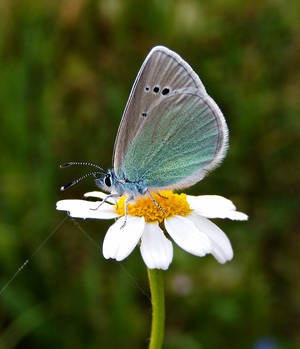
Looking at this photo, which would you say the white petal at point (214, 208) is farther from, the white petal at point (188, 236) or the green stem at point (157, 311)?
the green stem at point (157, 311)

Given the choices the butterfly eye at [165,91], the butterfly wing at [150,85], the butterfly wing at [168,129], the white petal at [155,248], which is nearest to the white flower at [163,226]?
the white petal at [155,248]

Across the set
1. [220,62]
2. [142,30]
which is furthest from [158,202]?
[142,30]

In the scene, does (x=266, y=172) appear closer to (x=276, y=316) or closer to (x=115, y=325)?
(x=276, y=316)

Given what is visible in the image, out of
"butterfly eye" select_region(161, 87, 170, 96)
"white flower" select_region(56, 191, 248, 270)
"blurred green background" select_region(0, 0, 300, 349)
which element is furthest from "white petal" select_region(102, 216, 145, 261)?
"blurred green background" select_region(0, 0, 300, 349)

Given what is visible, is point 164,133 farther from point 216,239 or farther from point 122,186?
point 216,239

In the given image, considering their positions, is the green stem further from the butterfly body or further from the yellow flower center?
the butterfly body

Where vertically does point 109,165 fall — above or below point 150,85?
above

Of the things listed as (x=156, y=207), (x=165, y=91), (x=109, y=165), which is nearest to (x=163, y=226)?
(x=156, y=207)
